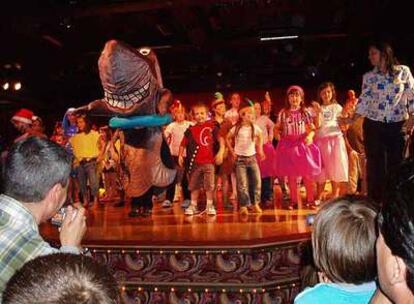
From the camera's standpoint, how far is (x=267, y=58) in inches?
473

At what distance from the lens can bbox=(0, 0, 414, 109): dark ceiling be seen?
761 centimetres

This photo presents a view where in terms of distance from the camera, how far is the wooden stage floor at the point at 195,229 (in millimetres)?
3635

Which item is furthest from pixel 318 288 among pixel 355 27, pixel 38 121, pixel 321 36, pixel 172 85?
pixel 172 85

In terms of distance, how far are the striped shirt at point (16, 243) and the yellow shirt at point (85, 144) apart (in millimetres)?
5253

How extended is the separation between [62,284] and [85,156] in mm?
6248

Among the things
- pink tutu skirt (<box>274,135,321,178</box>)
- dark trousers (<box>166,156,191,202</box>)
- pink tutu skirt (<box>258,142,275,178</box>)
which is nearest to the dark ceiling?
pink tutu skirt (<box>258,142,275,178</box>)

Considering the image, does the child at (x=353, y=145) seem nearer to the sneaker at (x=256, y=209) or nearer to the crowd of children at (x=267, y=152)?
the crowd of children at (x=267, y=152)

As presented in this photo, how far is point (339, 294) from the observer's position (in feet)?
4.62

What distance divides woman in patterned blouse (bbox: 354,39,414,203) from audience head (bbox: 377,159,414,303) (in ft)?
11.2

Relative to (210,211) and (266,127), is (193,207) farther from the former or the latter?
(266,127)

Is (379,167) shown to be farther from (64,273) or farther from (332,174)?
(64,273)

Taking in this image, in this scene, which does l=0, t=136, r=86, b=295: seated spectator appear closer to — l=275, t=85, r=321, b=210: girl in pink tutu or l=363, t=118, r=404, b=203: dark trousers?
l=363, t=118, r=404, b=203: dark trousers

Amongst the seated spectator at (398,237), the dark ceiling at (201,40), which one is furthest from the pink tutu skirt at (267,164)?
the seated spectator at (398,237)

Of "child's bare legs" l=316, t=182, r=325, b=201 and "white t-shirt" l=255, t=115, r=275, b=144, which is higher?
"white t-shirt" l=255, t=115, r=275, b=144
